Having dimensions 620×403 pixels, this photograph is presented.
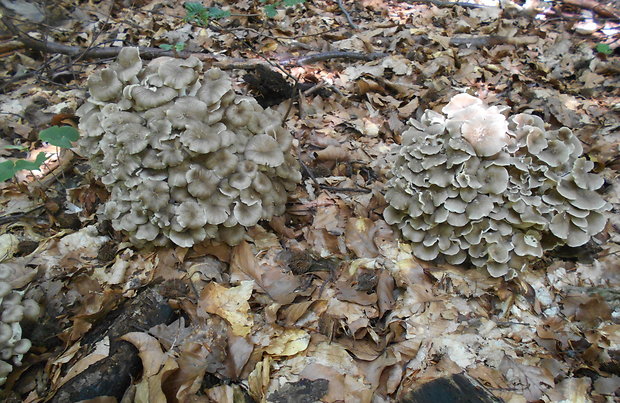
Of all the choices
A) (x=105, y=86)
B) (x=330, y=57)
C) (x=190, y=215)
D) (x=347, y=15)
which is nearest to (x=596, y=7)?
(x=347, y=15)

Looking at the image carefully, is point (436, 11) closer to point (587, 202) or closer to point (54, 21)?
point (587, 202)

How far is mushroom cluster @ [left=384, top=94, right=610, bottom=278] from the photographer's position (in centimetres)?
347

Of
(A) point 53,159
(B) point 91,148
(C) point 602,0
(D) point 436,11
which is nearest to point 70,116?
(A) point 53,159

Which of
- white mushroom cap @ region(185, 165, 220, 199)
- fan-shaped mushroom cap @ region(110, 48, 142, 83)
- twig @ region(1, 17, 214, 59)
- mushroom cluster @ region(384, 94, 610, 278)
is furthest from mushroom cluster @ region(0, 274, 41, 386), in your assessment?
twig @ region(1, 17, 214, 59)

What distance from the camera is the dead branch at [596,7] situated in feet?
26.2

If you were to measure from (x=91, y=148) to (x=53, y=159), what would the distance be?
1486 millimetres

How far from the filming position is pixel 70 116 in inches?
194

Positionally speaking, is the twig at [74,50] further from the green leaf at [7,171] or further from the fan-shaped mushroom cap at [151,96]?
the green leaf at [7,171]

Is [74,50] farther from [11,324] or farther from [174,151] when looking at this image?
[11,324]

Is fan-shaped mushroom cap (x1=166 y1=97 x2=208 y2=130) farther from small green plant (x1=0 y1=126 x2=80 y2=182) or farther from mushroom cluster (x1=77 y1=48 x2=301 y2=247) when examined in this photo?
small green plant (x1=0 y1=126 x2=80 y2=182)

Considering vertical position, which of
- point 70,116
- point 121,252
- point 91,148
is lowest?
point 121,252

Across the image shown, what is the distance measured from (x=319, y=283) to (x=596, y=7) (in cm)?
894

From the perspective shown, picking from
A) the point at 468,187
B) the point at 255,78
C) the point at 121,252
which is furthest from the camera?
the point at 255,78

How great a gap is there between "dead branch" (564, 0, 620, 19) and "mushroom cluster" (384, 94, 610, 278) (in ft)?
21.3
